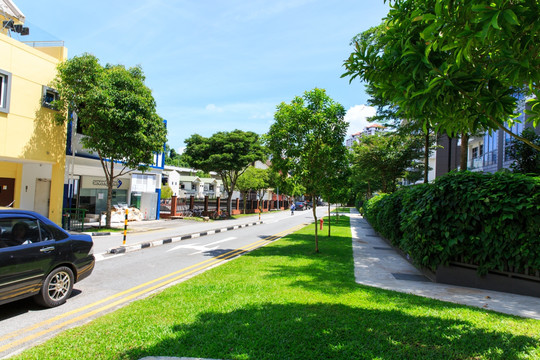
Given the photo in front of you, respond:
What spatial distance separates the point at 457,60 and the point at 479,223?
5.26 meters

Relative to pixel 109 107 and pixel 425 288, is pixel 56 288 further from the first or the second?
pixel 109 107

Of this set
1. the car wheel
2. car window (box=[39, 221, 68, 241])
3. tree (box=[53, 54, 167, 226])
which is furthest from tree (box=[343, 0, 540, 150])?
tree (box=[53, 54, 167, 226])

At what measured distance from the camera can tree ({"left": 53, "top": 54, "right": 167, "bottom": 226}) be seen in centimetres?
1523

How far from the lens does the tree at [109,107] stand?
50.0ft

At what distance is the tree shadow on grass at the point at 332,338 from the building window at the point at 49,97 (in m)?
15.1

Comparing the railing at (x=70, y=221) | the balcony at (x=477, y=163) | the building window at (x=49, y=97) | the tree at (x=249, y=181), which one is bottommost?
the railing at (x=70, y=221)

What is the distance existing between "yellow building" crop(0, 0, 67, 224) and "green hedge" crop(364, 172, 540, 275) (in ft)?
44.6

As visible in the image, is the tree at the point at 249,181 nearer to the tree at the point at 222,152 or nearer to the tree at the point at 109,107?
the tree at the point at 222,152

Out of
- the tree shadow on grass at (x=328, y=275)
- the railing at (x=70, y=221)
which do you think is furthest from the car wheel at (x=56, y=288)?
the railing at (x=70, y=221)

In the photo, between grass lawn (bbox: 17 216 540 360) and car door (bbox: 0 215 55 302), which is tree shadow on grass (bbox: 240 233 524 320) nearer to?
Result: grass lawn (bbox: 17 216 540 360)

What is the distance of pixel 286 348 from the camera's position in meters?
3.54

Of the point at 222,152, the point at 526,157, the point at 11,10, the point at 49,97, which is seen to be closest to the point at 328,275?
the point at 526,157

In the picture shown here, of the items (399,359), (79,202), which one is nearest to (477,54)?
(399,359)

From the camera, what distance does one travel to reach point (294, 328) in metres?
4.05
